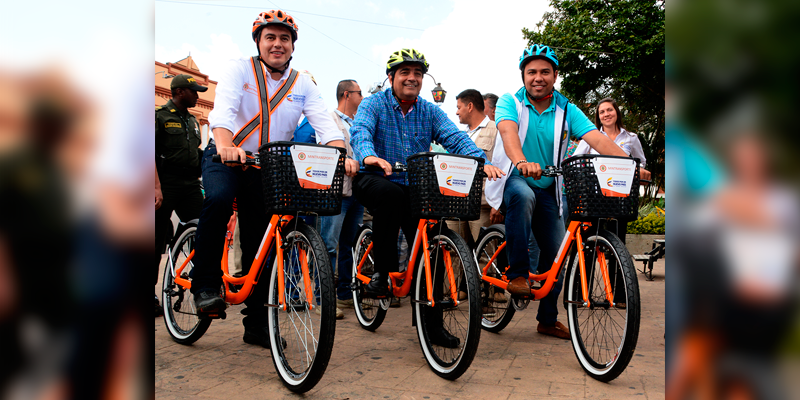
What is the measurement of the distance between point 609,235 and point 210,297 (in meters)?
2.43

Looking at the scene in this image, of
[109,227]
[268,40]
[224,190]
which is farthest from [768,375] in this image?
[268,40]

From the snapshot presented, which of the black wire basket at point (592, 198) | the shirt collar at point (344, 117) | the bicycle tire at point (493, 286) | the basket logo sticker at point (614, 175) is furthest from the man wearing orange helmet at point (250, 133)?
the shirt collar at point (344, 117)

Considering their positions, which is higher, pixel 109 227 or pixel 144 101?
pixel 144 101

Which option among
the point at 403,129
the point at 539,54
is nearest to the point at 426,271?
the point at 403,129

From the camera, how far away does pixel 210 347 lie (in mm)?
3939

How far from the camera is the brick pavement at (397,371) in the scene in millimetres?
2930

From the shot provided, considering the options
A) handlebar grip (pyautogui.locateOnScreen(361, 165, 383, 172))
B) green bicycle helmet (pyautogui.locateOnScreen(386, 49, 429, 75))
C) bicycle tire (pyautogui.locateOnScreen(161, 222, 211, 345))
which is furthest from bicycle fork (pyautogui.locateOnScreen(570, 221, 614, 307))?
bicycle tire (pyautogui.locateOnScreen(161, 222, 211, 345))

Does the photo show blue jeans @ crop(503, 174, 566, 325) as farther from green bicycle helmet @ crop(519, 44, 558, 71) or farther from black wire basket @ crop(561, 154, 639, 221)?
green bicycle helmet @ crop(519, 44, 558, 71)

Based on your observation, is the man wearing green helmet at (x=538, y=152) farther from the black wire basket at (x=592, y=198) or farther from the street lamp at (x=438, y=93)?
the street lamp at (x=438, y=93)

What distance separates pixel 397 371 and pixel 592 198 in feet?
5.14

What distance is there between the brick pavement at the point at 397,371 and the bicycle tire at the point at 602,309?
0.12m

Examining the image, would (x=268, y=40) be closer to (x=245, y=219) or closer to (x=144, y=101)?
(x=245, y=219)

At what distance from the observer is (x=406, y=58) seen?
397 cm

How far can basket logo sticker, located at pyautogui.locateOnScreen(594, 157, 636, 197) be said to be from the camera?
3314 millimetres
